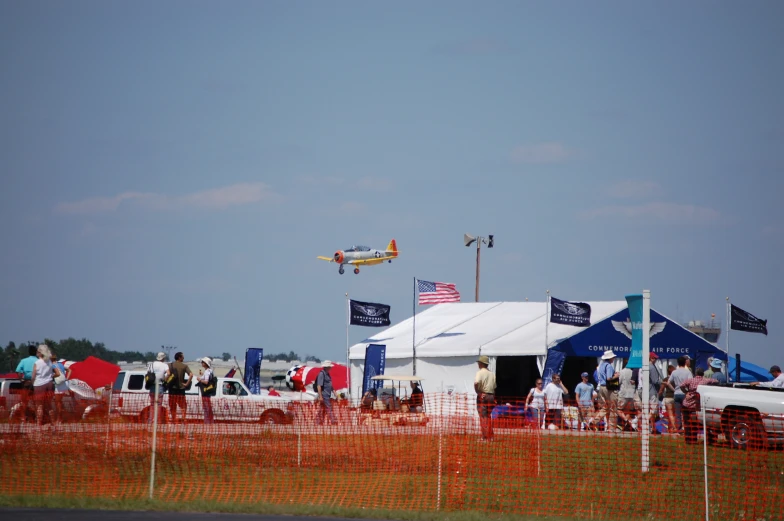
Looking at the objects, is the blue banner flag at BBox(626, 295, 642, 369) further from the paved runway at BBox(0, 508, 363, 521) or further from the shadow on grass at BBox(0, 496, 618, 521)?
the paved runway at BBox(0, 508, 363, 521)

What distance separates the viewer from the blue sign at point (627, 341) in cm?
2823

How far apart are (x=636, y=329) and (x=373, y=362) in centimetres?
1571

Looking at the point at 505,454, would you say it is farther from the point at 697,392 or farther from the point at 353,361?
the point at 353,361

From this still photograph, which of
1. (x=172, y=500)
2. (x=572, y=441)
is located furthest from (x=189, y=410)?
(x=572, y=441)

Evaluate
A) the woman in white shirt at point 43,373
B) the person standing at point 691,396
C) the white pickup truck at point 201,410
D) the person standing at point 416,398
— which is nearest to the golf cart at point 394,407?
the person standing at point 416,398

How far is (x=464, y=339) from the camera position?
3088 centimetres

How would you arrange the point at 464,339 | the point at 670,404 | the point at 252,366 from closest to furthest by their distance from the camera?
the point at 670,404, the point at 464,339, the point at 252,366

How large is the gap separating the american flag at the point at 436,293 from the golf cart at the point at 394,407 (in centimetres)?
346

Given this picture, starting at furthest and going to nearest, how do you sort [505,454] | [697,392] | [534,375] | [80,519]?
[534,375]
[697,392]
[505,454]
[80,519]

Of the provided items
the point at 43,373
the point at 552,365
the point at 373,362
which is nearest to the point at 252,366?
the point at 373,362

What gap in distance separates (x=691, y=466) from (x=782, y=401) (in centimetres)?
312

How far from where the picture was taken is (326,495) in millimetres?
13211

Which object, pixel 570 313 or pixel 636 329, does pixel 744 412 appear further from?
pixel 570 313

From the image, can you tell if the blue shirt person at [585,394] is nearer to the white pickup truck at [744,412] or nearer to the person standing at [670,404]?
the person standing at [670,404]
